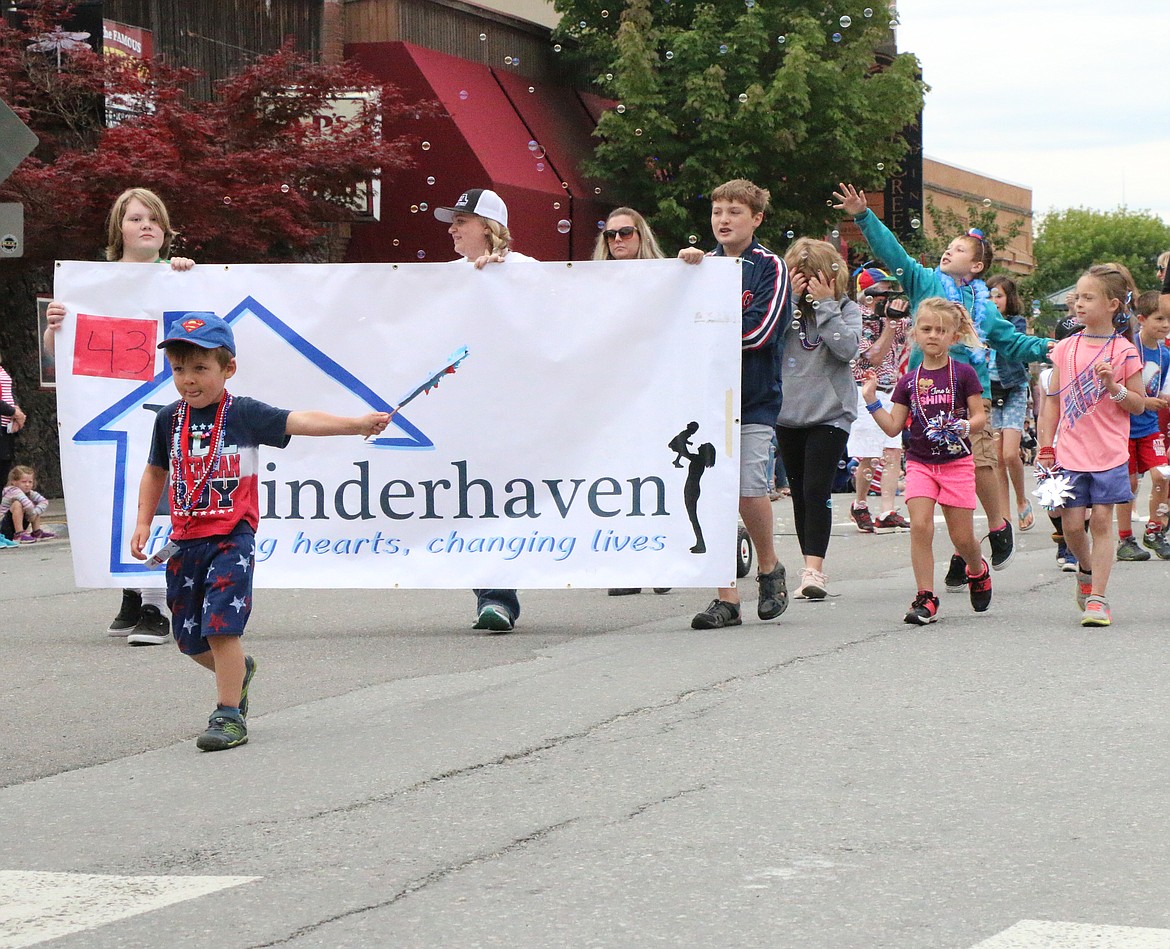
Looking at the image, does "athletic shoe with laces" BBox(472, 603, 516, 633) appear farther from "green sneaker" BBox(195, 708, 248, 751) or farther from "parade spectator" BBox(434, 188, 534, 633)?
"green sneaker" BBox(195, 708, 248, 751)

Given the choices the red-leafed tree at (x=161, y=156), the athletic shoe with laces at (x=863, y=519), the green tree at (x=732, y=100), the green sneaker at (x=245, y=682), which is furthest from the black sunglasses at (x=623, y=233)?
the green tree at (x=732, y=100)

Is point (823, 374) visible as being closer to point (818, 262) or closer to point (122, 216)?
point (818, 262)

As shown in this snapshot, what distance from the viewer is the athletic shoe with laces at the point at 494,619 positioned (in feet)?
27.8

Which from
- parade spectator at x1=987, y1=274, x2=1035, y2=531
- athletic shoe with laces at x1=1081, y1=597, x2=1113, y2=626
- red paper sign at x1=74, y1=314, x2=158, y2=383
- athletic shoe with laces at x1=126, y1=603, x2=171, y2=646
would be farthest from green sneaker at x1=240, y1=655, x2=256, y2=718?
parade spectator at x1=987, y1=274, x2=1035, y2=531

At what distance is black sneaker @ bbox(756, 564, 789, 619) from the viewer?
8508 mm

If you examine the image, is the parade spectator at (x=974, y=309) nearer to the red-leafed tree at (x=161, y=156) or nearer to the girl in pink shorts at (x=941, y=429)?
the girl in pink shorts at (x=941, y=429)

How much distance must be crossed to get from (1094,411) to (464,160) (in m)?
19.1

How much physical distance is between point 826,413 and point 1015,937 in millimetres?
5528

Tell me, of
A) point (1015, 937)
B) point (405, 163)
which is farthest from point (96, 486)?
point (405, 163)

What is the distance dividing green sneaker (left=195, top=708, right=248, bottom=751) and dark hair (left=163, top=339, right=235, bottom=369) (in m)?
1.16

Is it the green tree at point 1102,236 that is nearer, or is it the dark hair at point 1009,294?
the dark hair at point 1009,294

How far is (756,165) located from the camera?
3020 centimetres

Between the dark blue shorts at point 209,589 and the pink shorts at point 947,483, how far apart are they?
12.3ft

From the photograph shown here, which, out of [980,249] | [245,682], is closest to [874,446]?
[980,249]
